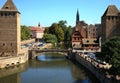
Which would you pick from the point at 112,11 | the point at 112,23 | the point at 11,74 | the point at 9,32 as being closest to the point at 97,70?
the point at 11,74

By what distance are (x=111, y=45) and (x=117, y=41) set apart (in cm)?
89

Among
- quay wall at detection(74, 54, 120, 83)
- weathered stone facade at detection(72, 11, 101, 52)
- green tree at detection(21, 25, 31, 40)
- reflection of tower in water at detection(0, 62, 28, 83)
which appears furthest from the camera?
green tree at detection(21, 25, 31, 40)

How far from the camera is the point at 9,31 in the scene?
4372cm

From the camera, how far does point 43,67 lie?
40.0 metres

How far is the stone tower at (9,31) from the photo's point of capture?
143ft

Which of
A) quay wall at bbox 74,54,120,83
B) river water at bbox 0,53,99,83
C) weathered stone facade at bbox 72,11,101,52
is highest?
weathered stone facade at bbox 72,11,101,52

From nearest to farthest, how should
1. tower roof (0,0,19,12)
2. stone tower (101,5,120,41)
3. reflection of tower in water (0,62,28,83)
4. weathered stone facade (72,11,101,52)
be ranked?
1. reflection of tower in water (0,62,28,83)
2. tower roof (0,0,19,12)
3. stone tower (101,5,120,41)
4. weathered stone facade (72,11,101,52)

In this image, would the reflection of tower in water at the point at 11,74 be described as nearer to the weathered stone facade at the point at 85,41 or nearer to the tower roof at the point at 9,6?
the tower roof at the point at 9,6

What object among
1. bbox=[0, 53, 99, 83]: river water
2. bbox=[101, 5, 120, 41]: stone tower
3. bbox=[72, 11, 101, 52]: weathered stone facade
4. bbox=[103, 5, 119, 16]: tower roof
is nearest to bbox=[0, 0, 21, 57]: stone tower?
bbox=[0, 53, 99, 83]: river water

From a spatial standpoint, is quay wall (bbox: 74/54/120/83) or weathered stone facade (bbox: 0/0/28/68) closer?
quay wall (bbox: 74/54/120/83)

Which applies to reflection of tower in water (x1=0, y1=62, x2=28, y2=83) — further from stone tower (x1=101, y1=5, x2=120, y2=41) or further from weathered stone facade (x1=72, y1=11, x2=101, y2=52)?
stone tower (x1=101, y1=5, x2=120, y2=41)

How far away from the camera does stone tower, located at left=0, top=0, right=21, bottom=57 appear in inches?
1713

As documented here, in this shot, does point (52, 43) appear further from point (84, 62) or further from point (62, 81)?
point (62, 81)

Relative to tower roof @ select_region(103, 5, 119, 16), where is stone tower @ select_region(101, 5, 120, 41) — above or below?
below
